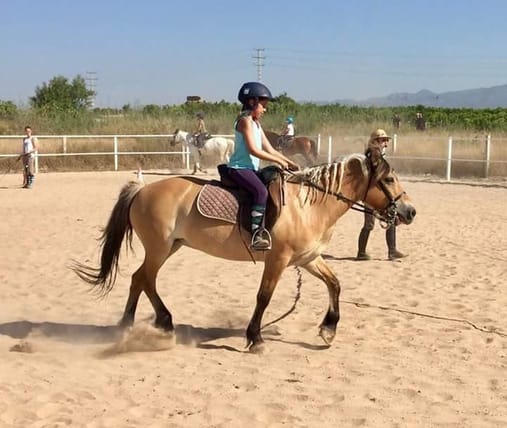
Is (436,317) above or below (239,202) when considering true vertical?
below

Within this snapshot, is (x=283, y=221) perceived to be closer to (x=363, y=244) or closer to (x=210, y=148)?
(x=363, y=244)

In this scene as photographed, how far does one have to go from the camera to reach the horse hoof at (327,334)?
5980 millimetres

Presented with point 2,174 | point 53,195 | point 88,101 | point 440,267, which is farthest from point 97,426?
point 88,101

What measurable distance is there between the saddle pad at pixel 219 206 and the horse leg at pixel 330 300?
2.76 ft

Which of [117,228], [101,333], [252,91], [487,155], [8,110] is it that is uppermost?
[8,110]

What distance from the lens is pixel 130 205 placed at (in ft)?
21.1

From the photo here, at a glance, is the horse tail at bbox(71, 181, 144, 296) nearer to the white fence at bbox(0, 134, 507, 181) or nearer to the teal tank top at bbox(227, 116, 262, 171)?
the teal tank top at bbox(227, 116, 262, 171)

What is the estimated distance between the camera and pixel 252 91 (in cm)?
579

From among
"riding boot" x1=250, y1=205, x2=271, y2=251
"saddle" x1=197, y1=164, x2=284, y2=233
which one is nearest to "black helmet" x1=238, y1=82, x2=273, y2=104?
"saddle" x1=197, y1=164, x2=284, y2=233

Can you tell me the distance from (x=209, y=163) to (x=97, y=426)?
73.3 feet

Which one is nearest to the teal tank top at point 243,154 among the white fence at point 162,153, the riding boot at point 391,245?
the riding boot at point 391,245

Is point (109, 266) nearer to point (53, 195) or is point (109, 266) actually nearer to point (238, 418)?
point (238, 418)

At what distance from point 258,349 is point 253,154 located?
1622 mm

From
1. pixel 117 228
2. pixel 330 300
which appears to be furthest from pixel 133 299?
pixel 330 300
